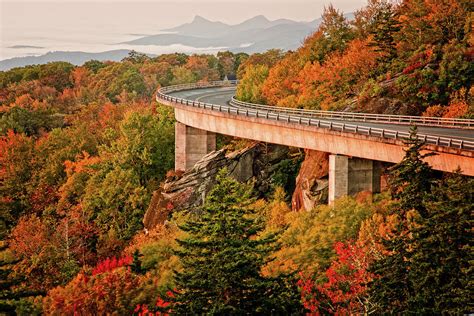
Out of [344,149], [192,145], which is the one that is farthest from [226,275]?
[192,145]

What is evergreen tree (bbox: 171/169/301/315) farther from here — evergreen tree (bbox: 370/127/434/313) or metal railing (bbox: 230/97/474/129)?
metal railing (bbox: 230/97/474/129)

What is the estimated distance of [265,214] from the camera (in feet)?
174

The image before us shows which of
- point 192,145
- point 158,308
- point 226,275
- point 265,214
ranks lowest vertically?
point 265,214

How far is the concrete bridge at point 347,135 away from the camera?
130ft

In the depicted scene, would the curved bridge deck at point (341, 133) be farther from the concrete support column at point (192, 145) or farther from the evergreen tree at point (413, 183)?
the evergreen tree at point (413, 183)

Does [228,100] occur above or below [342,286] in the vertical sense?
above

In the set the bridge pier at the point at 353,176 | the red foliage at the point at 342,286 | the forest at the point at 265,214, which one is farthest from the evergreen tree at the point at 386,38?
the red foliage at the point at 342,286

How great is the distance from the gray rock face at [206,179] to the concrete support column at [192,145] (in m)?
7.57

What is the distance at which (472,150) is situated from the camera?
37.2 meters

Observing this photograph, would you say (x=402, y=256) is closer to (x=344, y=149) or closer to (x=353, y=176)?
(x=353, y=176)

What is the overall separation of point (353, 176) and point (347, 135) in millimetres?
2957

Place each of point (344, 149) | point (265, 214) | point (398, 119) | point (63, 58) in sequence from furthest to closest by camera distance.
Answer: point (63, 58) < point (265, 214) < point (398, 119) < point (344, 149)

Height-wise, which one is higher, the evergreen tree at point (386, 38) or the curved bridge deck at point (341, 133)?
the evergreen tree at point (386, 38)

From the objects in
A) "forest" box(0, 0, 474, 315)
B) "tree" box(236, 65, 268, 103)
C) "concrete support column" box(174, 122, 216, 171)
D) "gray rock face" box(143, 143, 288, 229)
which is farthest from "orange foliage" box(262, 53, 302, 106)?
"gray rock face" box(143, 143, 288, 229)
